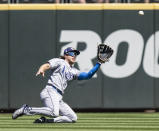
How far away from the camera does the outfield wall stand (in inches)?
578

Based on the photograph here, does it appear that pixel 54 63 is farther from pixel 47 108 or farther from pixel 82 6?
pixel 82 6

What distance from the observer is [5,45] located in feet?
48.1

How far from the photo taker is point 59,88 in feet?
37.0

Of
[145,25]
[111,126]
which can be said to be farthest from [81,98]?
[111,126]

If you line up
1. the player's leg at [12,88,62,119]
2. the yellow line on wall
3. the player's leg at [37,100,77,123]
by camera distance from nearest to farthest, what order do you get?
the player's leg at [12,88,62,119], the player's leg at [37,100,77,123], the yellow line on wall

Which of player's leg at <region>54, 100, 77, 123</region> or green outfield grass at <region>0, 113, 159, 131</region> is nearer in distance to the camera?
green outfield grass at <region>0, 113, 159, 131</region>

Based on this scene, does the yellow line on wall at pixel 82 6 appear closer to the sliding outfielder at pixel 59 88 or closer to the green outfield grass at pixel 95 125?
the green outfield grass at pixel 95 125

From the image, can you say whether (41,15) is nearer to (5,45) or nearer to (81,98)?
(5,45)

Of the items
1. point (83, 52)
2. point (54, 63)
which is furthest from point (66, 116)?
point (83, 52)

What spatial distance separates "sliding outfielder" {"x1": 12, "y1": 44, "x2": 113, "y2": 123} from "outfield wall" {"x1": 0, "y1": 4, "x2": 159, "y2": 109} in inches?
128

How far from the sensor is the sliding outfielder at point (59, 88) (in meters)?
11.1

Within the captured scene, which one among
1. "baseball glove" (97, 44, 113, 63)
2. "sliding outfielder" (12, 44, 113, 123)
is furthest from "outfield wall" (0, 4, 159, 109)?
"baseball glove" (97, 44, 113, 63)

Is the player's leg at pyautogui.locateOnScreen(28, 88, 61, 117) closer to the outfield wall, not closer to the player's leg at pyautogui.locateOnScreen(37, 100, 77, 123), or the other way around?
the player's leg at pyautogui.locateOnScreen(37, 100, 77, 123)

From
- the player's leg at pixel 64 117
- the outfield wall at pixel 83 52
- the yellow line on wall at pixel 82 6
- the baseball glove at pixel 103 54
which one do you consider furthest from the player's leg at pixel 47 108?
the yellow line on wall at pixel 82 6
